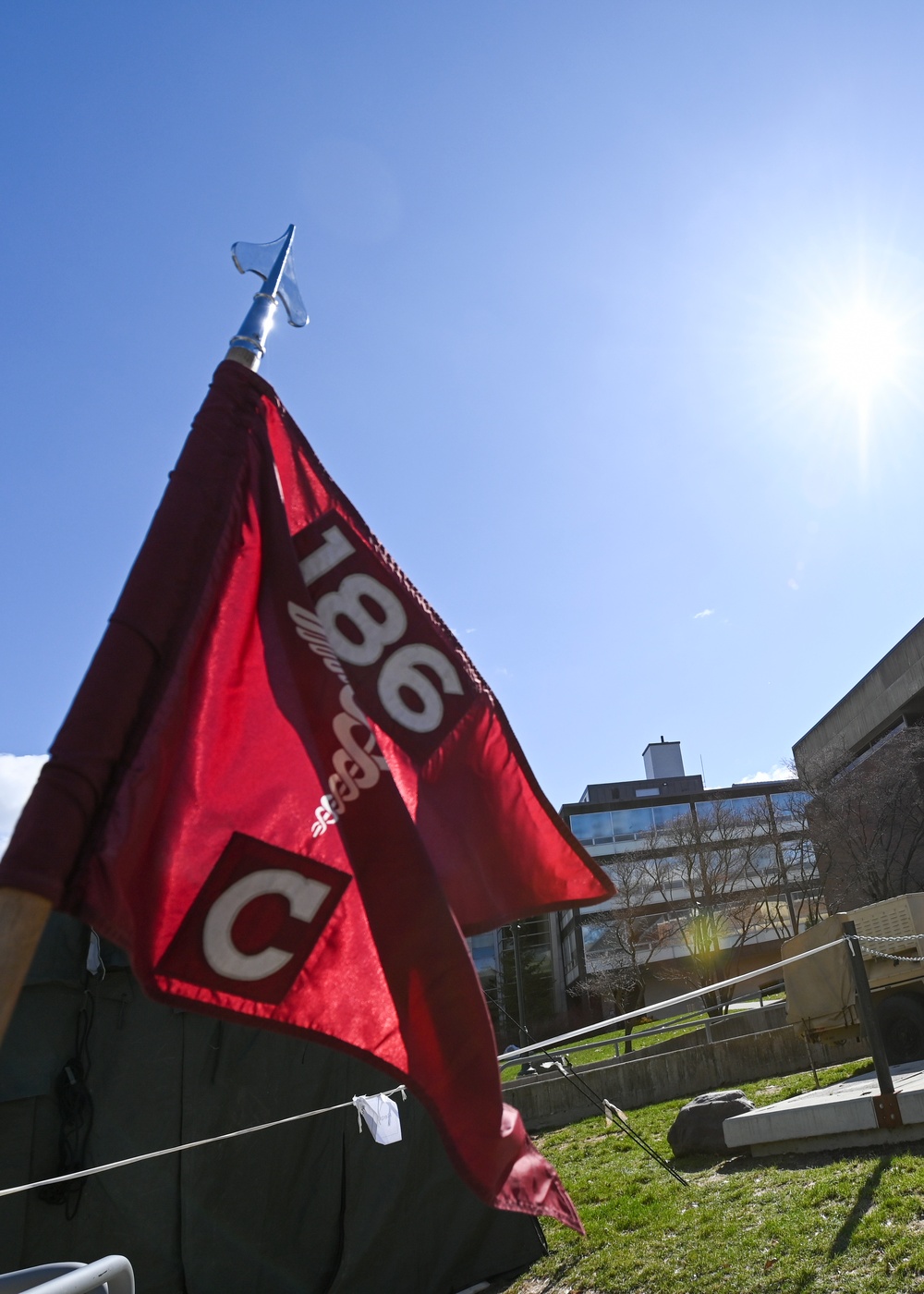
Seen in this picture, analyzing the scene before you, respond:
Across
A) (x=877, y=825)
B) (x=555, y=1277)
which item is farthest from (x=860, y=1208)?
(x=877, y=825)

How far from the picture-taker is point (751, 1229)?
612 centimetres

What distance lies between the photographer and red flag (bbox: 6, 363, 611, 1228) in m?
1.69

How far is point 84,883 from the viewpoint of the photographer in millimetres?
1602

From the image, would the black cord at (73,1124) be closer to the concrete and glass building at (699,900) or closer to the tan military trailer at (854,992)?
the tan military trailer at (854,992)

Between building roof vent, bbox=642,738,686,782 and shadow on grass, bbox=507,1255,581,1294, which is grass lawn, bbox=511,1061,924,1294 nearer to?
shadow on grass, bbox=507,1255,581,1294

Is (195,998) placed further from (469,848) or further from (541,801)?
(541,801)

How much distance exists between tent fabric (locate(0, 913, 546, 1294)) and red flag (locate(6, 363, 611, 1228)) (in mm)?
5371

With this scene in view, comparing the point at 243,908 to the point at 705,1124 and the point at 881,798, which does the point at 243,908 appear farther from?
the point at 881,798

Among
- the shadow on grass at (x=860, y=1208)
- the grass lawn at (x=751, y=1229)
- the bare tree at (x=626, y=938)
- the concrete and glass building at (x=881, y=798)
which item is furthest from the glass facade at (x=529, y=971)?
the shadow on grass at (x=860, y=1208)

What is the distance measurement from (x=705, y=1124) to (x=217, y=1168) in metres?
5.35

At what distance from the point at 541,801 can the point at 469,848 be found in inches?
13.4

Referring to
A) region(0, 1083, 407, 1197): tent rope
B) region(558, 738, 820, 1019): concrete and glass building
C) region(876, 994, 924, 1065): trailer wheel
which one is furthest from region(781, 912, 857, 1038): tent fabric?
region(558, 738, 820, 1019): concrete and glass building

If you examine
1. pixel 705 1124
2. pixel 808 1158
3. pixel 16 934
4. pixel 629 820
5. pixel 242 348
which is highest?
pixel 629 820

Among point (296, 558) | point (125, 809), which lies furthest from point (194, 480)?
point (125, 809)
